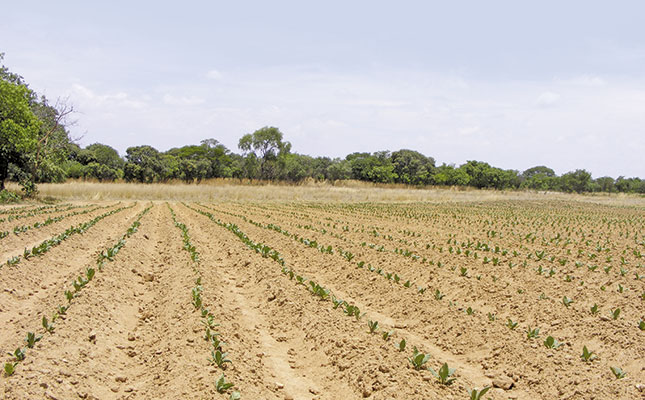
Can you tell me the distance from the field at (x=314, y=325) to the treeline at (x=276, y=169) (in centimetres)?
4084

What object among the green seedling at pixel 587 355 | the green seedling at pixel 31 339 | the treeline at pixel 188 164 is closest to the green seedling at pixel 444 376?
the green seedling at pixel 587 355

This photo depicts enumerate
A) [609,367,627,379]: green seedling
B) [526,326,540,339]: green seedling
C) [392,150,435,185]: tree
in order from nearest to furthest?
[609,367,627,379]: green seedling, [526,326,540,339]: green seedling, [392,150,435,185]: tree

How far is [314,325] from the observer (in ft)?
20.6

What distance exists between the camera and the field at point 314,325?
4.49 metres

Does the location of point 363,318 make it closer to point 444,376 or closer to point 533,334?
point 444,376

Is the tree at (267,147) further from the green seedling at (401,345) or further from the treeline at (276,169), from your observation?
the green seedling at (401,345)

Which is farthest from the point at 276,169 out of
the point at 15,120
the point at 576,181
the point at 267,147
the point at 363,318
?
the point at 576,181

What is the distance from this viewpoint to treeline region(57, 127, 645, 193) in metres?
52.7

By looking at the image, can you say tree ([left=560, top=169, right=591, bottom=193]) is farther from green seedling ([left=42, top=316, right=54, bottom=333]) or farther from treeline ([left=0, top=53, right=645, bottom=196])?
green seedling ([left=42, top=316, right=54, bottom=333])

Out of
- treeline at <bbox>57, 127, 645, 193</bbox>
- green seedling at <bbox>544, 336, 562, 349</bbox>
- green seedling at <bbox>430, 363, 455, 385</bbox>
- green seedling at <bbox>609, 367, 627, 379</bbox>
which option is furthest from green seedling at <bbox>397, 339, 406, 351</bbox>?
treeline at <bbox>57, 127, 645, 193</bbox>

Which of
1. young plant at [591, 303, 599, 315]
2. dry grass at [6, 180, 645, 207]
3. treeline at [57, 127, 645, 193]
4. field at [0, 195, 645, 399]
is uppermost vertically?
treeline at [57, 127, 645, 193]

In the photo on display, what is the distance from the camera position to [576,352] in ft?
17.9

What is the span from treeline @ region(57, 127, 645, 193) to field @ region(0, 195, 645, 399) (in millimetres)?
40844

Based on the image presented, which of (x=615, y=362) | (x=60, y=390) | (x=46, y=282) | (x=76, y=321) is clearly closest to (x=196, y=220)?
(x=46, y=282)
